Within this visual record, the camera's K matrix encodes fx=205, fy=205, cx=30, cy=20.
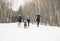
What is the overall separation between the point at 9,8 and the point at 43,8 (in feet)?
58.7

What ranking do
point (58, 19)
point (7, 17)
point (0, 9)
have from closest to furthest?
point (58, 19)
point (0, 9)
point (7, 17)

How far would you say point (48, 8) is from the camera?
42.7m

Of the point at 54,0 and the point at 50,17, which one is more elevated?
the point at 54,0

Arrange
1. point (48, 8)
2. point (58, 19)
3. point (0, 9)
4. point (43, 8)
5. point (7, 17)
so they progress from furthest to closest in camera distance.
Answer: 1. point (7, 17)
2. point (0, 9)
3. point (43, 8)
4. point (48, 8)
5. point (58, 19)

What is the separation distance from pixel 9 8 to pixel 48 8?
21.3 meters

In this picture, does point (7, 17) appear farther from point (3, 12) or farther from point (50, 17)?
point (50, 17)

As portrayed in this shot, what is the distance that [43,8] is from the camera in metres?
46.1

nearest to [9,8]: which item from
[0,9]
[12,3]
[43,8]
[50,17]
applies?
[12,3]

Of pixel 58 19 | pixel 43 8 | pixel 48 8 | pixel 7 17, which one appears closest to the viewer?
pixel 58 19

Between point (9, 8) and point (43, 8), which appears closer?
point (43, 8)

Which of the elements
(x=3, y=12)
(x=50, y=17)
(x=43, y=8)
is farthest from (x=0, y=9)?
(x=50, y=17)

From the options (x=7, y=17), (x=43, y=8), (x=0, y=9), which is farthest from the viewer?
(x=7, y=17)

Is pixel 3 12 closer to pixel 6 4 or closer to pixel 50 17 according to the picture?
pixel 6 4

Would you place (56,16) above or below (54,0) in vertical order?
below
